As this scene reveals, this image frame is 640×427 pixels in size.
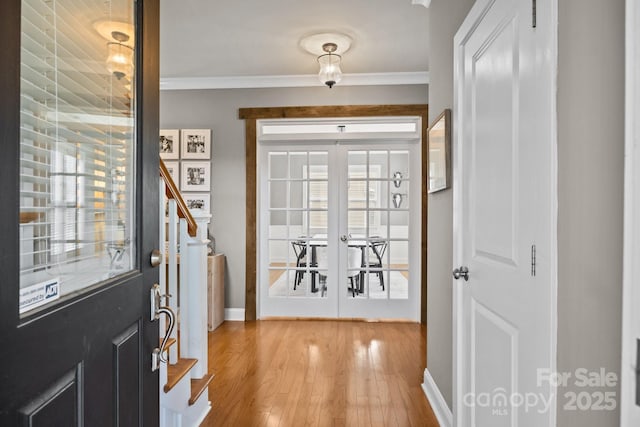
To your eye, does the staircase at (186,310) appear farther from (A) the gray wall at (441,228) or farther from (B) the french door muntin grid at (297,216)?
(B) the french door muntin grid at (297,216)

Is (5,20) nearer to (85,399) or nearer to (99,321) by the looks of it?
(99,321)

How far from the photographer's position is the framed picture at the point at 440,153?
199 cm

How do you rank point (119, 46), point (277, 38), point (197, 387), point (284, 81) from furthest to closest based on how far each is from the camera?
point (284, 81) < point (277, 38) < point (197, 387) < point (119, 46)

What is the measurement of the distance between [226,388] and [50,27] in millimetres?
2292

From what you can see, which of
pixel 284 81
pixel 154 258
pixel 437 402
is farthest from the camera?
pixel 284 81

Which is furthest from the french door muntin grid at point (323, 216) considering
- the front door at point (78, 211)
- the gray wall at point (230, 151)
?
the front door at point (78, 211)

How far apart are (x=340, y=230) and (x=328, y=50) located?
1770 millimetres

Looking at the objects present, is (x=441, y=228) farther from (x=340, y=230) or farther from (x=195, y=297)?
(x=340, y=230)

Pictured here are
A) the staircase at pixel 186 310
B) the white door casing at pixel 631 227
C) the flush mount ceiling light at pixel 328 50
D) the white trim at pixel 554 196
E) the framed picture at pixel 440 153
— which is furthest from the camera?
the flush mount ceiling light at pixel 328 50

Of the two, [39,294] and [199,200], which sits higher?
[199,200]

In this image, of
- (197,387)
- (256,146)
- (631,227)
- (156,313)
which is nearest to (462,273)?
(631,227)

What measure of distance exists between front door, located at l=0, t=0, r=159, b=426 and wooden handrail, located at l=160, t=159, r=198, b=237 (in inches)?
21.6

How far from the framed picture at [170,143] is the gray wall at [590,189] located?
383cm

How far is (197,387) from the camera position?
2.09 meters
